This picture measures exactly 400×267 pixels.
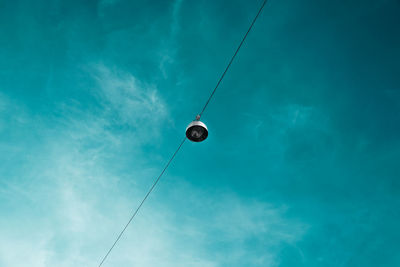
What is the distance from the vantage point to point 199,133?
6883mm
